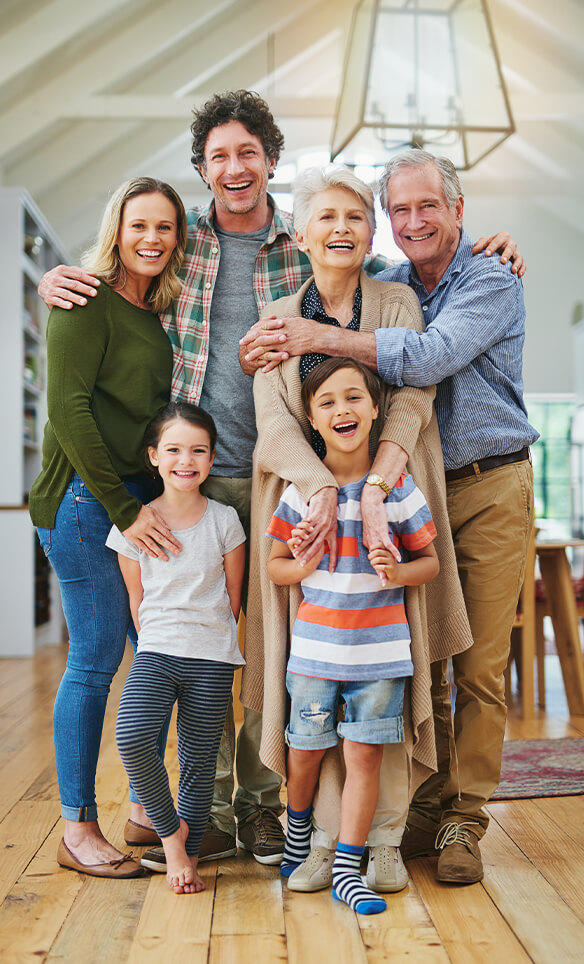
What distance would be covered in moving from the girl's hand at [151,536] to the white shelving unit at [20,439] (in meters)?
3.89

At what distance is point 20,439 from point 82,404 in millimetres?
4196

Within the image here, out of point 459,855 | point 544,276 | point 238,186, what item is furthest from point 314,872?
point 544,276

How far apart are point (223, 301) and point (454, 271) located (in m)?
0.54

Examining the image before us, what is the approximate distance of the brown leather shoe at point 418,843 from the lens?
2.01m

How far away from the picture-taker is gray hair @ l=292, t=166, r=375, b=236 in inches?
74.5

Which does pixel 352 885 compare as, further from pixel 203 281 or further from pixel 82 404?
pixel 203 281

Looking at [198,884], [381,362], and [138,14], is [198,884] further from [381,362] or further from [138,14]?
[138,14]

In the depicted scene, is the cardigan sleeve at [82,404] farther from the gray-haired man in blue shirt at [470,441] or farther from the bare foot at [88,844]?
the bare foot at [88,844]

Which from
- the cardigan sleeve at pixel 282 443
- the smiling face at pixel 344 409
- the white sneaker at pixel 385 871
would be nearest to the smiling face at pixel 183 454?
the cardigan sleeve at pixel 282 443

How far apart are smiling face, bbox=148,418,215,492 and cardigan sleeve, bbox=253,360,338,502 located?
117mm

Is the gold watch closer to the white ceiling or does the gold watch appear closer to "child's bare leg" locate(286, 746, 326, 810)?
"child's bare leg" locate(286, 746, 326, 810)

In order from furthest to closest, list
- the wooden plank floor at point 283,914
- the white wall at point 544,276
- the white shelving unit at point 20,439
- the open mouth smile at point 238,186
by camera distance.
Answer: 1. the white wall at point 544,276
2. the white shelving unit at point 20,439
3. the open mouth smile at point 238,186
4. the wooden plank floor at point 283,914

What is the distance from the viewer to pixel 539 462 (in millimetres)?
11016

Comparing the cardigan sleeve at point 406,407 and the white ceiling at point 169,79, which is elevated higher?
the white ceiling at point 169,79
